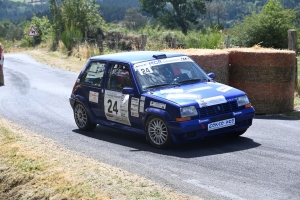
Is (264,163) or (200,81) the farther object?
(200,81)

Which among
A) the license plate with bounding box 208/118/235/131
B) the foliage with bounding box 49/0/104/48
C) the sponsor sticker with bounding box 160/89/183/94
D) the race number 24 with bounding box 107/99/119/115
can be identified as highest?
the foliage with bounding box 49/0/104/48

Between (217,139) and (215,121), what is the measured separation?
95 cm

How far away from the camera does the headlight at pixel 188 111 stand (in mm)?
9586

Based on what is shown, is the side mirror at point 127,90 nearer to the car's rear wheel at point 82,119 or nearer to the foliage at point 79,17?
the car's rear wheel at point 82,119

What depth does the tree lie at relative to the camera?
83.0 meters

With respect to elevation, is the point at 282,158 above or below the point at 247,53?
below

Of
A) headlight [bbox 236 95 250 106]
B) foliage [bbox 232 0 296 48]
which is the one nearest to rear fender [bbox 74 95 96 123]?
headlight [bbox 236 95 250 106]

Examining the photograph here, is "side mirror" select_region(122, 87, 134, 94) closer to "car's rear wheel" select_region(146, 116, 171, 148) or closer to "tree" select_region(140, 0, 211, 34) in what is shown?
"car's rear wheel" select_region(146, 116, 171, 148)

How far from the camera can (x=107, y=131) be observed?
12.3 meters

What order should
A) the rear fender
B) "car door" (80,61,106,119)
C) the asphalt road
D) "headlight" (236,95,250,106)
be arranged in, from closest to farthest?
the asphalt road, "headlight" (236,95,250,106), "car door" (80,61,106,119), the rear fender

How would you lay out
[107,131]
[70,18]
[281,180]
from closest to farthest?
1. [281,180]
2. [107,131]
3. [70,18]

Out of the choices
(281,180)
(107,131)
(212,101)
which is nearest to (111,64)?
(107,131)

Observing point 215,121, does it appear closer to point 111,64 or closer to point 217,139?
point 217,139

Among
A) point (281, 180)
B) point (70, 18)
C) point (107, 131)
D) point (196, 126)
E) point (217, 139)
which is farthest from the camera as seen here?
point (70, 18)
